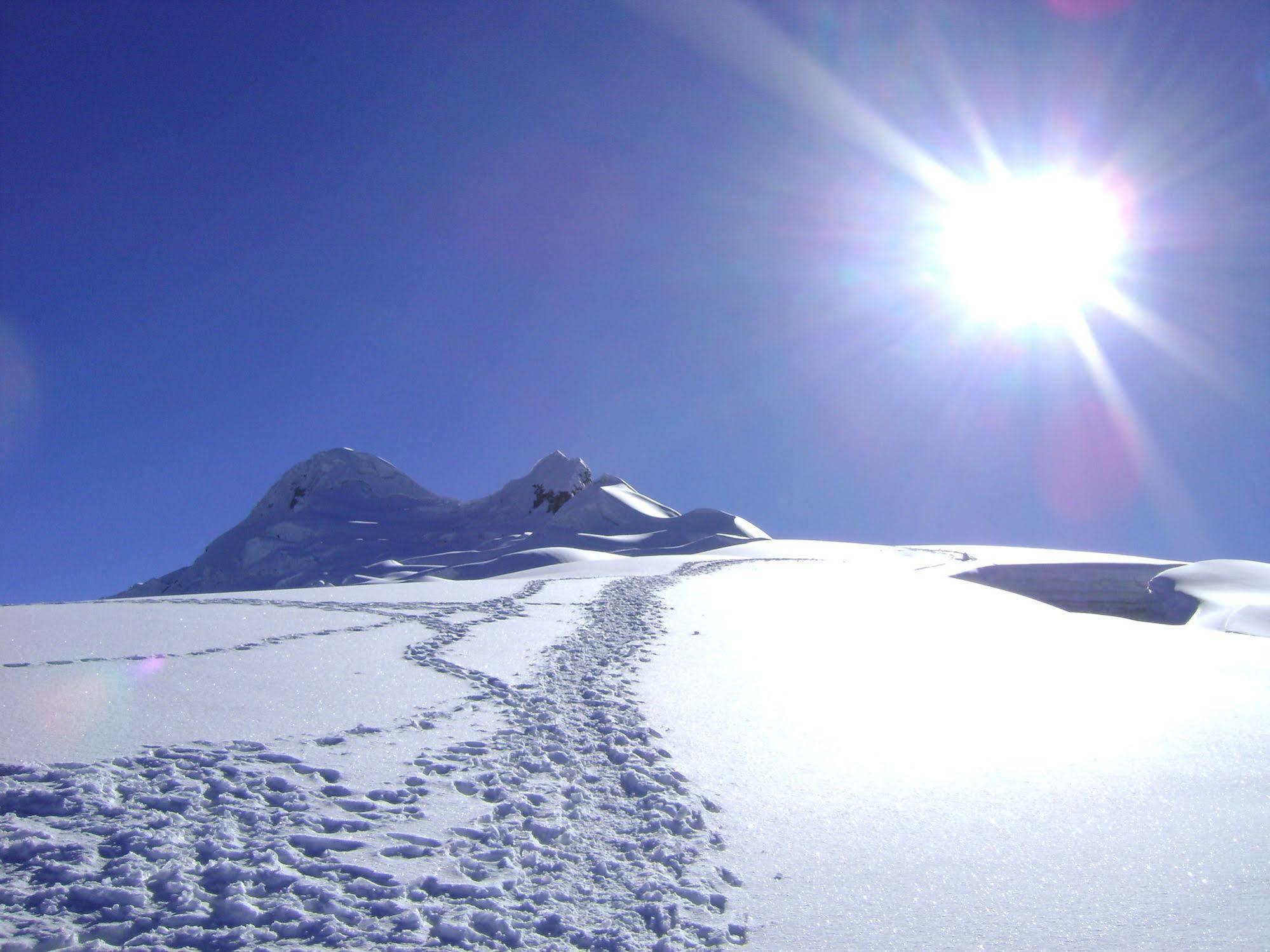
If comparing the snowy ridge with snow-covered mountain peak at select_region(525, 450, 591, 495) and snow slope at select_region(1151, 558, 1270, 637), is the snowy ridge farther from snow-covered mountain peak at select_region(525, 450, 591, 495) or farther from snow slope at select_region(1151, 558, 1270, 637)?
snow slope at select_region(1151, 558, 1270, 637)

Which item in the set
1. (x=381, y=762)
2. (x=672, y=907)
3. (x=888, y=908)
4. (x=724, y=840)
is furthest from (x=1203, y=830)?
(x=381, y=762)

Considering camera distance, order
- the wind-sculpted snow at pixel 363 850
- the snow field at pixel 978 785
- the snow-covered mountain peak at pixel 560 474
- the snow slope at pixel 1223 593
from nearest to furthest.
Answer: the wind-sculpted snow at pixel 363 850
the snow field at pixel 978 785
the snow slope at pixel 1223 593
the snow-covered mountain peak at pixel 560 474

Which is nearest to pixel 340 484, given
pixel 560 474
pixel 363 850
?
pixel 560 474

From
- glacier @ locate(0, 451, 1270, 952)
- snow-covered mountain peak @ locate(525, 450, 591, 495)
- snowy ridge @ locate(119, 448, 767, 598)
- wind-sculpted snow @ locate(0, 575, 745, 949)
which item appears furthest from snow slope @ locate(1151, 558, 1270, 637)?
snow-covered mountain peak @ locate(525, 450, 591, 495)

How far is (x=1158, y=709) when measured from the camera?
23.2 feet

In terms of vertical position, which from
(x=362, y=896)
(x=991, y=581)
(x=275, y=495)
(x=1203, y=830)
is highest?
(x=275, y=495)

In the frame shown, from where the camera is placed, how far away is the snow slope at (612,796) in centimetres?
317

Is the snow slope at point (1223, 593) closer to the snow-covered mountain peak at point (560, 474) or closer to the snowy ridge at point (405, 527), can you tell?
the snowy ridge at point (405, 527)

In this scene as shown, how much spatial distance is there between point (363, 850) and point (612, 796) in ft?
5.10

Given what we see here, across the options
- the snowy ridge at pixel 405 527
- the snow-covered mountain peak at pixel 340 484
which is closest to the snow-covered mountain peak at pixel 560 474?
the snowy ridge at pixel 405 527

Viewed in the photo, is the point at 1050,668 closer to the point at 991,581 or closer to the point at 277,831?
the point at 277,831

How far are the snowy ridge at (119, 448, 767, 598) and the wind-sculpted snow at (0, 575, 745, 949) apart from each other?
3872 centimetres

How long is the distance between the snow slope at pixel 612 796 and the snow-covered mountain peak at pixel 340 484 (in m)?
70.8

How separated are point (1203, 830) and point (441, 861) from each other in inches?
169
